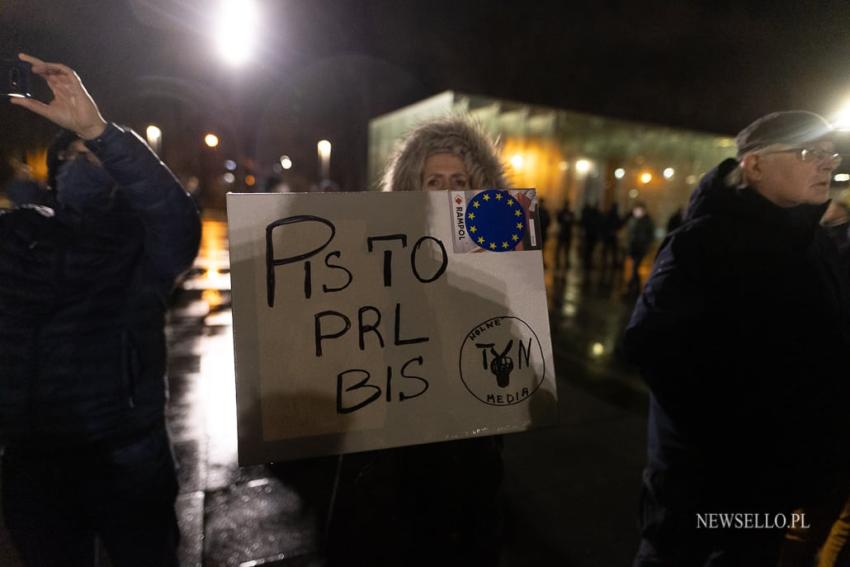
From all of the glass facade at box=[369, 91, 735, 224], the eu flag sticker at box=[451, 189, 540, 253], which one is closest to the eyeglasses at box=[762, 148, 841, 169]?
the eu flag sticker at box=[451, 189, 540, 253]

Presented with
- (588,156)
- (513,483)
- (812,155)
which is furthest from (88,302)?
(588,156)

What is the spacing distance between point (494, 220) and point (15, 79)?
1.21m

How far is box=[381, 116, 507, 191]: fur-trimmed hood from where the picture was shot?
1.67 meters

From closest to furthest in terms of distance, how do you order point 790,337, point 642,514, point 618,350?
point 790,337 → point 642,514 → point 618,350

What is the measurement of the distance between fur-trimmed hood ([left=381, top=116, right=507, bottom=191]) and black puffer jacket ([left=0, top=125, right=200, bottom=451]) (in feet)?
2.48

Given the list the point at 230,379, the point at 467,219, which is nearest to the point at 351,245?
the point at 467,219

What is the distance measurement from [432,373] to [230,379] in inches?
143

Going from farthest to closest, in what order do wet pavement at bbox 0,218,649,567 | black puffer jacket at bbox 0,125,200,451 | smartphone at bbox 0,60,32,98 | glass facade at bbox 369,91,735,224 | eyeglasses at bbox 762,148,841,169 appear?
glass facade at bbox 369,91,735,224
wet pavement at bbox 0,218,649,567
eyeglasses at bbox 762,148,841,169
black puffer jacket at bbox 0,125,200,451
smartphone at bbox 0,60,32,98

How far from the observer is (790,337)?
1.46 m

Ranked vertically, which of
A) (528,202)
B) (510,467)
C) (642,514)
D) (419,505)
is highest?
(528,202)

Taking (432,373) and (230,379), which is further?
(230,379)

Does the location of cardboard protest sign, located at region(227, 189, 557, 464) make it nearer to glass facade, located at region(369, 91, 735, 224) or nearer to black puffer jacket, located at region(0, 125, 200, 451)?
black puffer jacket, located at region(0, 125, 200, 451)

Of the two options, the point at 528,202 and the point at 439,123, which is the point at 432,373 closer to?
the point at 528,202

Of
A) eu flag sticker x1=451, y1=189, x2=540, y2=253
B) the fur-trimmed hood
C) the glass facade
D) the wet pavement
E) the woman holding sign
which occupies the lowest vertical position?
the wet pavement
